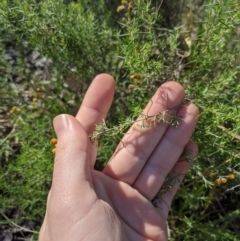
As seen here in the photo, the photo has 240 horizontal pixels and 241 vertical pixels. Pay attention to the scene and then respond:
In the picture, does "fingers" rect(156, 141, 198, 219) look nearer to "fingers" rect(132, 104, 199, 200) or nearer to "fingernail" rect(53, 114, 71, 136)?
"fingers" rect(132, 104, 199, 200)

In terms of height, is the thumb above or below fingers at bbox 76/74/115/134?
below

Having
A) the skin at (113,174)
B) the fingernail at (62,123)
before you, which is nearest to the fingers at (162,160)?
the skin at (113,174)

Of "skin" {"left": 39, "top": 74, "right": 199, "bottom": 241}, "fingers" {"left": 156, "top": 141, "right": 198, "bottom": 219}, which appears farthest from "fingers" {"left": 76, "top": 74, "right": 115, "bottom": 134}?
"fingers" {"left": 156, "top": 141, "right": 198, "bottom": 219}

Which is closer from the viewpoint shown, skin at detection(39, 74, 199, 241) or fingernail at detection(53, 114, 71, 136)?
skin at detection(39, 74, 199, 241)

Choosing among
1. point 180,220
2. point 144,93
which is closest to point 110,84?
point 144,93

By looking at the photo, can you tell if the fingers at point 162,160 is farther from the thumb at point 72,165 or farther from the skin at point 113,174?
the thumb at point 72,165

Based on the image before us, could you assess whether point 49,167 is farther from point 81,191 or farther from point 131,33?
point 131,33

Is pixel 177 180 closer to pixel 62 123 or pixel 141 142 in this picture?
pixel 141 142

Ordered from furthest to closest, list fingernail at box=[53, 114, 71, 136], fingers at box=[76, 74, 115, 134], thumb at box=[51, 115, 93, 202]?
fingers at box=[76, 74, 115, 134] < fingernail at box=[53, 114, 71, 136] < thumb at box=[51, 115, 93, 202]
